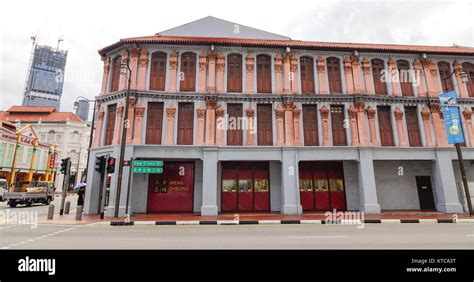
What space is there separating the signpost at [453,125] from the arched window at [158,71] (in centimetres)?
1828

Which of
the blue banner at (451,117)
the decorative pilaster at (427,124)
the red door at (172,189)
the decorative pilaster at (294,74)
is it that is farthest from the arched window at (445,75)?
the red door at (172,189)

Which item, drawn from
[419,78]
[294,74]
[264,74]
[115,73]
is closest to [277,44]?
[264,74]

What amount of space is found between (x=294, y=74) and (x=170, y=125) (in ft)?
30.0

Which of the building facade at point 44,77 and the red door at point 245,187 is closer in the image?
the red door at point 245,187

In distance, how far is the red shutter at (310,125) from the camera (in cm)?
1586

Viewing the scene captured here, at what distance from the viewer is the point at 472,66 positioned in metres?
17.8

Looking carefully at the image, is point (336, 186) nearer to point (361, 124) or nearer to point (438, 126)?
point (361, 124)

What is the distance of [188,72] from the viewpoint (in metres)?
16.3

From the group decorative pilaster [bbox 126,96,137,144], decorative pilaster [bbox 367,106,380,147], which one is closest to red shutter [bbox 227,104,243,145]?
decorative pilaster [bbox 126,96,137,144]

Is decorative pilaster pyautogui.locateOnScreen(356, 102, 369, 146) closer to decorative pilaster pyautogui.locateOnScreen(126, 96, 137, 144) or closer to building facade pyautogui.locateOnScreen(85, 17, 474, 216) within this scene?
building facade pyautogui.locateOnScreen(85, 17, 474, 216)

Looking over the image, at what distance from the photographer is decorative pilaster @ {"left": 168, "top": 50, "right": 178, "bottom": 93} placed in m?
15.9

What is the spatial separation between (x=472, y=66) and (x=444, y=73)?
244 cm

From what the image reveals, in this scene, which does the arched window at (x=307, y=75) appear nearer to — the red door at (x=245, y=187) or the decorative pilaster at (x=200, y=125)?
the red door at (x=245, y=187)
